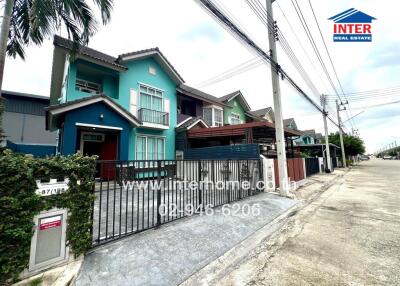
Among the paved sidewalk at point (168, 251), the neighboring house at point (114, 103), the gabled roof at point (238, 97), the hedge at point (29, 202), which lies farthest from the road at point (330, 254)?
the gabled roof at point (238, 97)

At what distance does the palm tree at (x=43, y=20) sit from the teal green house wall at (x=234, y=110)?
1473 centimetres

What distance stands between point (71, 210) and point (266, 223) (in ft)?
15.8

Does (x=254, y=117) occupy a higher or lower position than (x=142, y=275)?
higher

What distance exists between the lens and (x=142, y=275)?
111 inches

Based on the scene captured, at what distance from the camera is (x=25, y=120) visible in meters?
17.8

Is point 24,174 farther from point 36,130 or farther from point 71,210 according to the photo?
point 36,130

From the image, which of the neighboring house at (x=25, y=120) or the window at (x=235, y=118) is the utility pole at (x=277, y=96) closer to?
the window at (x=235, y=118)

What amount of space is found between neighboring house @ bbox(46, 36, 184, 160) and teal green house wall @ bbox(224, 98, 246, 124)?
Result: 7.48 meters

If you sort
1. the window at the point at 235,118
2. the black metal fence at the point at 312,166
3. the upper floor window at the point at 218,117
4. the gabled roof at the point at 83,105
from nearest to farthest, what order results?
the gabled roof at the point at 83,105 → the black metal fence at the point at 312,166 → the upper floor window at the point at 218,117 → the window at the point at 235,118

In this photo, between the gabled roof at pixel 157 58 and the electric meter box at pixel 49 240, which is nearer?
the electric meter box at pixel 49 240

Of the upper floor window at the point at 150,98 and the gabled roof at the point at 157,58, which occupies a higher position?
the gabled roof at the point at 157,58

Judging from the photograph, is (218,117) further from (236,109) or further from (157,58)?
(157,58)

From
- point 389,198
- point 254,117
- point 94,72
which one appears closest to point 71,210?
point 94,72

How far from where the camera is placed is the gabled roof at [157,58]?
11281 millimetres
